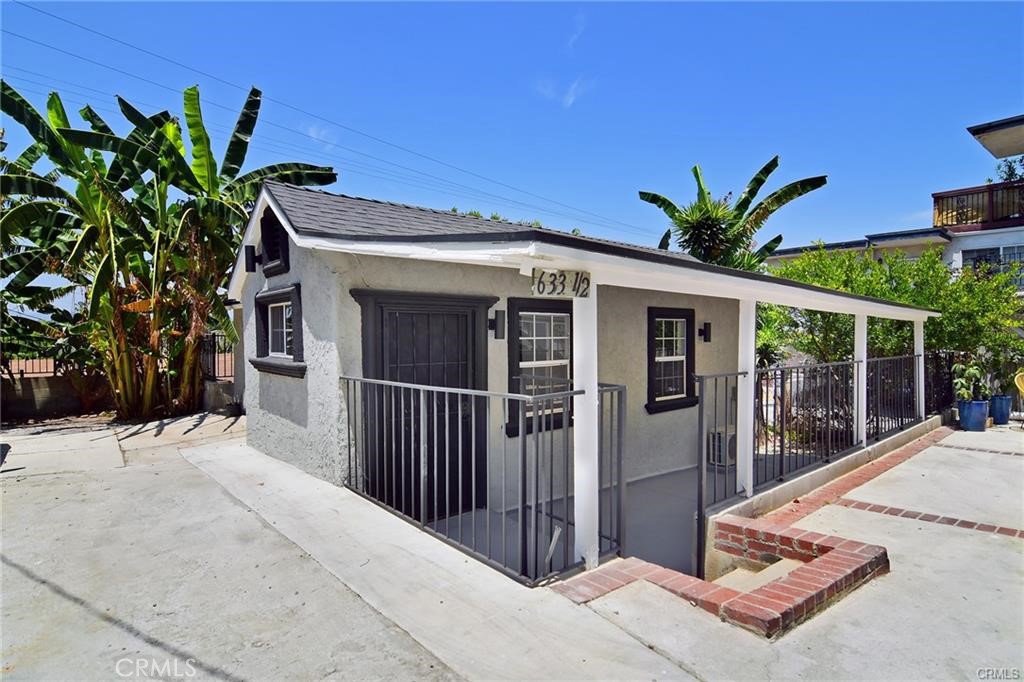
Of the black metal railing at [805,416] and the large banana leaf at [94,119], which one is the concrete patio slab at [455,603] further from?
the large banana leaf at [94,119]

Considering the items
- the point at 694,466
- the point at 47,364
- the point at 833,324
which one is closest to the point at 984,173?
the point at 833,324

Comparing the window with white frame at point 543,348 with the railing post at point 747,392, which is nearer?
the railing post at point 747,392

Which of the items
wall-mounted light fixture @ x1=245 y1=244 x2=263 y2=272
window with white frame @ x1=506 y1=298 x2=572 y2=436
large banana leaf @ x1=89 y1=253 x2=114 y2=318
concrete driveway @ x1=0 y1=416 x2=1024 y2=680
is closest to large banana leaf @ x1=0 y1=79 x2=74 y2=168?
large banana leaf @ x1=89 y1=253 x2=114 y2=318

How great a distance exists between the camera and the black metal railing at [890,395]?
8.68 m

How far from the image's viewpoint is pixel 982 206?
64.8 feet

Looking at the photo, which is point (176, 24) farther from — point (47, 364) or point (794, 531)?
point (794, 531)

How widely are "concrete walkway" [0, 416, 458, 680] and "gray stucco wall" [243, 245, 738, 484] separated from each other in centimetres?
119

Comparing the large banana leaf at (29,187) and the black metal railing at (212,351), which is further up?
the large banana leaf at (29,187)

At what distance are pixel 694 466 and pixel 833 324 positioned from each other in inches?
180

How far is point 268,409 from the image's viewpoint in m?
7.38

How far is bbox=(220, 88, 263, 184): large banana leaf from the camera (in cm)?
1120

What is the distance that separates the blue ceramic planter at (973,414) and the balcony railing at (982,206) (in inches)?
492

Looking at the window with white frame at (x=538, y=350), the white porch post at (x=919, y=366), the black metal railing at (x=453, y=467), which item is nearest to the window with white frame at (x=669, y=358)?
the window with white frame at (x=538, y=350)

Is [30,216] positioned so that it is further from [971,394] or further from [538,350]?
[971,394]
